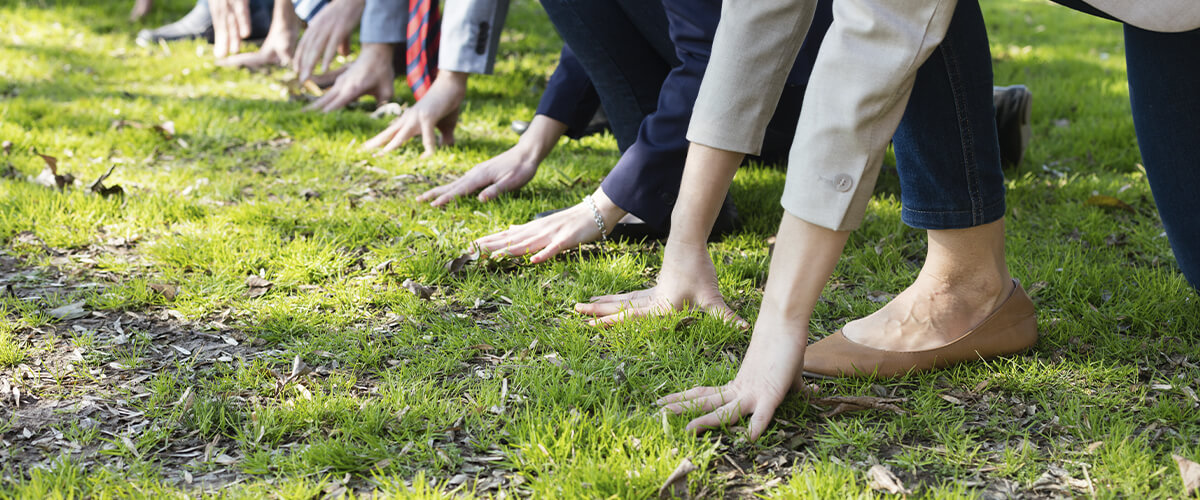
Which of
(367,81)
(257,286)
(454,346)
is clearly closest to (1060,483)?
(454,346)

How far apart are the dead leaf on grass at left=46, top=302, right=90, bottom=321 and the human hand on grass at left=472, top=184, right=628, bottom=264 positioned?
100 cm

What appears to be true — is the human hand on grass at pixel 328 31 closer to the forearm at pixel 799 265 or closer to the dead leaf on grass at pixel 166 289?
the dead leaf on grass at pixel 166 289

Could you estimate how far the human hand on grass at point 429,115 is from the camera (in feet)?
11.3

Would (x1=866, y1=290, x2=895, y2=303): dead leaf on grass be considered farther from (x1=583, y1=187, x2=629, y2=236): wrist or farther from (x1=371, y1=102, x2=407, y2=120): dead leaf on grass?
(x1=371, y1=102, x2=407, y2=120): dead leaf on grass

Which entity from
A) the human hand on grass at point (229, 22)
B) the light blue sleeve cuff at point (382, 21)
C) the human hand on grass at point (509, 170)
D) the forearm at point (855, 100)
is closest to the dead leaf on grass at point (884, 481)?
the forearm at point (855, 100)

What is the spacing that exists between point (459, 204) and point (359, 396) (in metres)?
1.20

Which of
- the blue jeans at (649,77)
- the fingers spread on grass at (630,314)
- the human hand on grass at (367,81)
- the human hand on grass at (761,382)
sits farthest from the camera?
the human hand on grass at (367,81)

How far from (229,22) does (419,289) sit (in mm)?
2541

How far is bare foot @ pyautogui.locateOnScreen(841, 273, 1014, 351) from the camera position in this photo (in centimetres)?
187

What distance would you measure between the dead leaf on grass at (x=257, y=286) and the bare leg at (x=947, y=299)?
154cm

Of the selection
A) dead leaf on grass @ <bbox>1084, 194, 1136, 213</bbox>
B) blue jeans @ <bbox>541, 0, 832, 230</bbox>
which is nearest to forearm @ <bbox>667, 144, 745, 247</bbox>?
blue jeans @ <bbox>541, 0, 832, 230</bbox>

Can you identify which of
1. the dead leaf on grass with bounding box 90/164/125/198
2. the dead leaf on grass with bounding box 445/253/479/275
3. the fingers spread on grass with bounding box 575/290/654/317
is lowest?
the dead leaf on grass with bounding box 90/164/125/198

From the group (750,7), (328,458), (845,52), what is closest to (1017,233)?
(750,7)

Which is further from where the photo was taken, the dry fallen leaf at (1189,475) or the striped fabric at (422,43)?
the striped fabric at (422,43)
